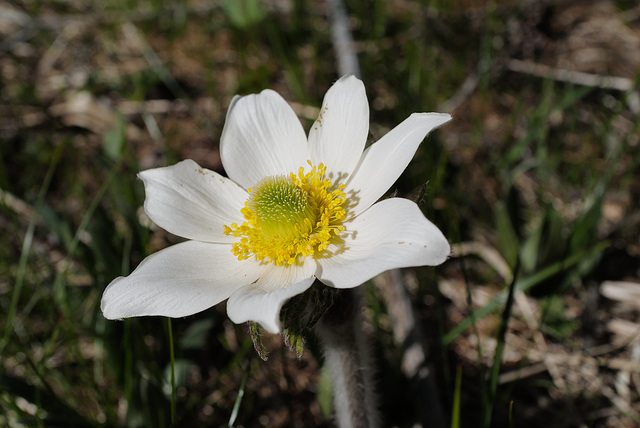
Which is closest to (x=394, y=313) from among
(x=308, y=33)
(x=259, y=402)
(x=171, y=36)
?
(x=259, y=402)

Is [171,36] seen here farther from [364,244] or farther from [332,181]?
[364,244]

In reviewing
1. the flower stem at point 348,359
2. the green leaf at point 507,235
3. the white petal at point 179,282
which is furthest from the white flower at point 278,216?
the green leaf at point 507,235

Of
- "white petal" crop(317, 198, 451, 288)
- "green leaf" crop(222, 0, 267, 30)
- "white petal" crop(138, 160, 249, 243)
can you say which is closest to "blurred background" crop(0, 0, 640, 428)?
"green leaf" crop(222, 0, 267, 30)

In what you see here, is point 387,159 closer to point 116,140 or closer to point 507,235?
point 507,235

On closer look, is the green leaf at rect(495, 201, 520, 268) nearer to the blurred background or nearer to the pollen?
the blurred background

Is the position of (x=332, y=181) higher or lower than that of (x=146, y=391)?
higher

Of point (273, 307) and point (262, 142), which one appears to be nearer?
point (273, 307)

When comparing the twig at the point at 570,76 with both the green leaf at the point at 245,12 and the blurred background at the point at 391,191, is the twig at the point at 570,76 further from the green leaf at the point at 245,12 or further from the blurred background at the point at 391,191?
the green leaf at the point at 245,12
